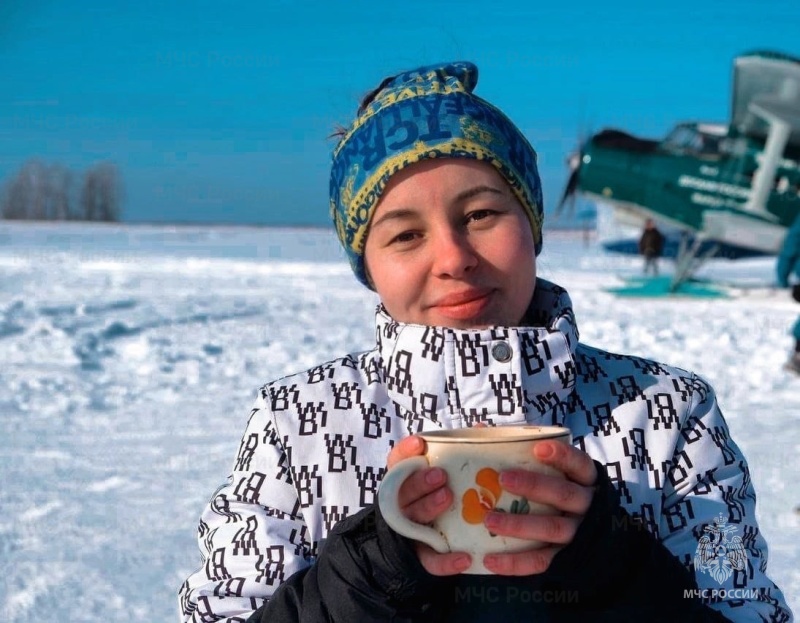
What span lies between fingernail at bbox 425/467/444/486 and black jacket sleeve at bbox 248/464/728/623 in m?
0.08

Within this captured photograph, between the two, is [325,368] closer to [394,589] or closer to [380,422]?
[380,422]

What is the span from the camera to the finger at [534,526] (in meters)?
0.75

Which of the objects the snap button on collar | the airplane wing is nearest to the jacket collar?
the snap button on collar

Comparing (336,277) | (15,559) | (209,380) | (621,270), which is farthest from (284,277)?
(15,559)

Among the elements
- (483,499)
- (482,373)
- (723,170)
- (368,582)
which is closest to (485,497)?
(483,499)

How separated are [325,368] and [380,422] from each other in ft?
0.43

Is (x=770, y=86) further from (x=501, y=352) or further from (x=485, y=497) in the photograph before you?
(x=485, y=497)

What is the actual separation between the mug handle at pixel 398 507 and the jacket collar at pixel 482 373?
0.28 metres

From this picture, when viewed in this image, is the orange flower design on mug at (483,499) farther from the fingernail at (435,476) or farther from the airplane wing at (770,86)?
the airplane wing at (770,86)

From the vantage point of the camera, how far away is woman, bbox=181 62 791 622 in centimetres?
89

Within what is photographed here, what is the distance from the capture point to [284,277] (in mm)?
13195

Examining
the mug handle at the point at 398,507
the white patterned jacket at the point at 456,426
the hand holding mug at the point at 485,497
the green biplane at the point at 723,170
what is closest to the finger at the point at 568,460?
the hand holding mug at the point at 485,497

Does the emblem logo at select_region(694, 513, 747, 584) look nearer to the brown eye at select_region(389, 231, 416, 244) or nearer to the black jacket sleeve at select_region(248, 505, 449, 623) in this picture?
the black jacket sleeve at select_region(248, 505, 449, 623)

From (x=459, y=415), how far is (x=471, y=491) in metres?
0.29
